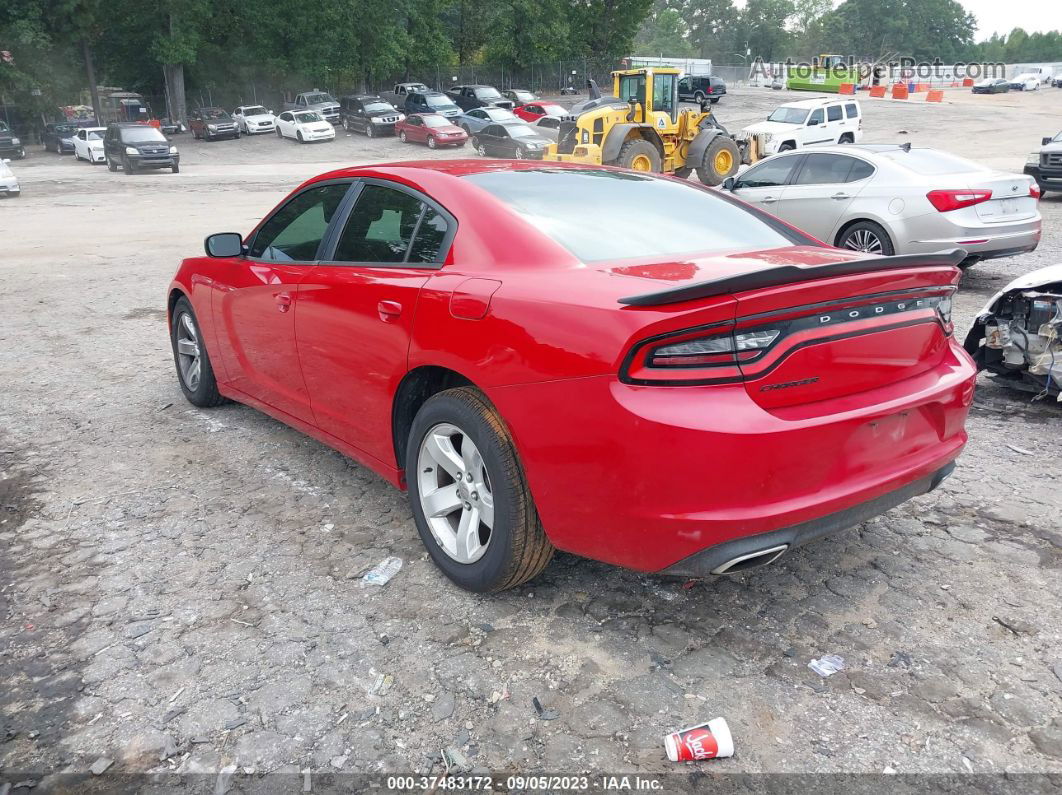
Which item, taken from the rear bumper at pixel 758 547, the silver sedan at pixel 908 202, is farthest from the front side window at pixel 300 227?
the silver sedan at pixel 908 202

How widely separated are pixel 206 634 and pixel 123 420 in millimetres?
2888

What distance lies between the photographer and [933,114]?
4566 cm

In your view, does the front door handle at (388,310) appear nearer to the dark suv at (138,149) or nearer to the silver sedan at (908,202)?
the silver sedan at (908,202)

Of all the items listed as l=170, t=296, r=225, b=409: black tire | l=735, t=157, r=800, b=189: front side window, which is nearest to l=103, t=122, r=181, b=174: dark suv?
l=735, t=157, r=800, b=189: front side window

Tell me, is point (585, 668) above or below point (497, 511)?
below

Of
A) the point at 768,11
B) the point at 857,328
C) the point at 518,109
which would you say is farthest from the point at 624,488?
the point at 768,11

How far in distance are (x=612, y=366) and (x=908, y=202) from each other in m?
7.51

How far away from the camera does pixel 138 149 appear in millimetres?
29797

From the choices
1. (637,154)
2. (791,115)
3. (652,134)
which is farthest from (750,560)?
(791,115)

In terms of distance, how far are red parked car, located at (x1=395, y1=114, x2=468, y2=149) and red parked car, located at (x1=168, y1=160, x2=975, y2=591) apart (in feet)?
107

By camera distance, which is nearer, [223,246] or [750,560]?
[750,560]

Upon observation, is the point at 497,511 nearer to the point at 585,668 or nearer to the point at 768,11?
the point at 585,668

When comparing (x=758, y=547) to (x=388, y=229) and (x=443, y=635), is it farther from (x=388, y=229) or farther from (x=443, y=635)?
(x=388, y=229)

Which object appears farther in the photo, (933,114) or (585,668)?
(933,114)
